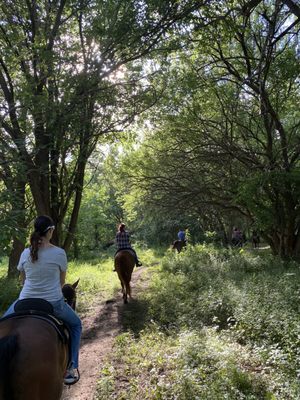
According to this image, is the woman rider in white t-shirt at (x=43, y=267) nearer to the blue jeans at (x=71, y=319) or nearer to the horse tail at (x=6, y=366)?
the blue jeans at (x=71, y=319)

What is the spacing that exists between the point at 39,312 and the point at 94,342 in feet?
13.8

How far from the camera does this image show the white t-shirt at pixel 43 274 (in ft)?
13.8

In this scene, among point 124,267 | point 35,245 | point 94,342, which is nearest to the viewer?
point 35,245

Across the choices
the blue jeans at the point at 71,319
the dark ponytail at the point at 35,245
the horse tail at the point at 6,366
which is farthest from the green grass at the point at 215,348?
the dark ponytail at the point at 35,245

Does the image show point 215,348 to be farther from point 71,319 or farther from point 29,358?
point 29,358

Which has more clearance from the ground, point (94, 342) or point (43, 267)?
point (43, 267)

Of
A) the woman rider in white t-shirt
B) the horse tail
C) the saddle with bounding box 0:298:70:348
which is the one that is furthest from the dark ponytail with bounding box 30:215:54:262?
the horse tail

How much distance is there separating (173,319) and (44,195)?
16.0ft

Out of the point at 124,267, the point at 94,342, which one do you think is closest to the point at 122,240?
the point at 124,267

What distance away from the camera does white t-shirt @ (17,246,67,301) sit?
13.8 feet

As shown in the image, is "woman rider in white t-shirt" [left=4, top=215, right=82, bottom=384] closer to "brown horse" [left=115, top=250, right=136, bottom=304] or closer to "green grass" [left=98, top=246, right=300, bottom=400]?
"green grass" [left=98, top=246, right=300, bottom=400]

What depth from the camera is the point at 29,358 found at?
3281 mm

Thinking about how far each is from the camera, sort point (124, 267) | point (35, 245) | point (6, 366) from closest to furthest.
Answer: point (6, 366) → point (35, 245) → point (124, 267)

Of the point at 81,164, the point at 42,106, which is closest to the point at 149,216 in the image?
the point at 81,164
